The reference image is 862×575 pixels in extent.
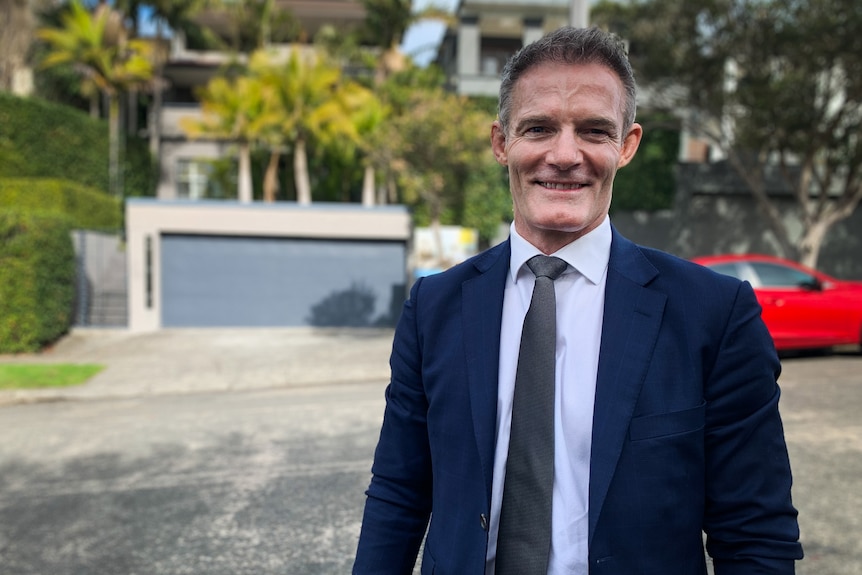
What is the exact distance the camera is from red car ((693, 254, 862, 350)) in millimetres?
10562

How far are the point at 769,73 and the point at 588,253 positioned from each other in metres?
16.7

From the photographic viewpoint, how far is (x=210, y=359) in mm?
13031

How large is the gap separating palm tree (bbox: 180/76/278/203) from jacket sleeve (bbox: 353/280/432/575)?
21173mm

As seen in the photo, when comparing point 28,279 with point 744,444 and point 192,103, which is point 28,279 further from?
point 192,103

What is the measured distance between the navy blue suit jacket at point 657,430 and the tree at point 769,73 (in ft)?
52.0

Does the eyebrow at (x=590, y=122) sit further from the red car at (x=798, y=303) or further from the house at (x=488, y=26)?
the house at (x=488, y=26)

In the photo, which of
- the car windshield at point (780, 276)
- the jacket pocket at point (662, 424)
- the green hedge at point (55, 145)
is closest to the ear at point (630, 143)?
the jacket pocket at point (662, 424)

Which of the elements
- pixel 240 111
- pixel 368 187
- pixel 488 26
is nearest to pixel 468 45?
pixel 488 26

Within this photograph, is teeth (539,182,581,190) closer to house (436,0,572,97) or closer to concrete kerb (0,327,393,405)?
concrete kerb (0,327,393,405)

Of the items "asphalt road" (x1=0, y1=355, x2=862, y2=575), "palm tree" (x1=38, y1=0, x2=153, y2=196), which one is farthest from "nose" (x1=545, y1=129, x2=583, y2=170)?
"palm tree" (x1=38, y1=0, x2=153, y2=196)

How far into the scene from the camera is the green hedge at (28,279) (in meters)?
13.2

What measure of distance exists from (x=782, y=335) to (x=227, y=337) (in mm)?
11773

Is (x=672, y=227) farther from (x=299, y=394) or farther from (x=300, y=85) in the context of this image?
(x=299, y=394)

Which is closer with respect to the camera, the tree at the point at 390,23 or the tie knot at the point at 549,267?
the tie knot at the point at 549,267
